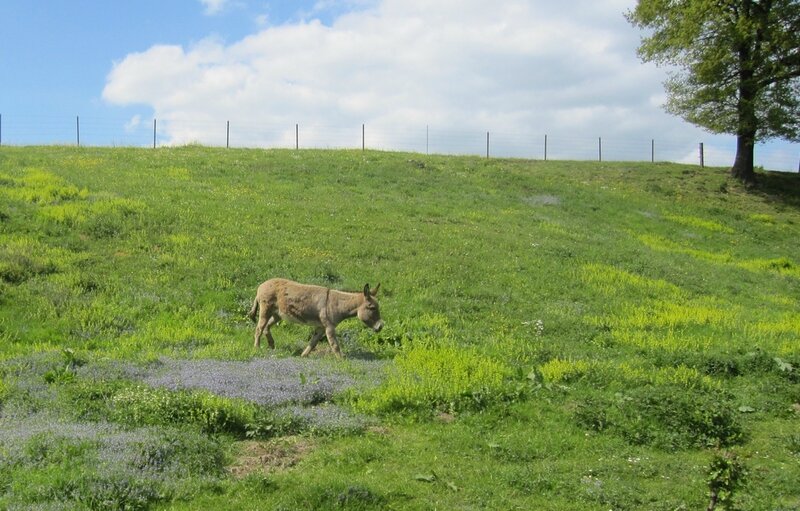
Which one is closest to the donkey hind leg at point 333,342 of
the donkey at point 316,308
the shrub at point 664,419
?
the donkey at point 316,308

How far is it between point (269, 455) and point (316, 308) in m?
5.34

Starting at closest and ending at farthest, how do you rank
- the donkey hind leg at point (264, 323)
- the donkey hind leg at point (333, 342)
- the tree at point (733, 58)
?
1. the donkey hind leg at point (333, 342)
2. the donkey hind leg at point (264, 323)
3. the tree at point (733, 58)

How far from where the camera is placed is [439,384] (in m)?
11.9

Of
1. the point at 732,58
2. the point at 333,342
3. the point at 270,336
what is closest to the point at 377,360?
the point at 333,342

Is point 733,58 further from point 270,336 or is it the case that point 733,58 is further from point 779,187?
point 270,336

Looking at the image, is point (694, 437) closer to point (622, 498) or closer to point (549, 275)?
point (622, 498)

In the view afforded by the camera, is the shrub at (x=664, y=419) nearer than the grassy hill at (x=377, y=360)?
No

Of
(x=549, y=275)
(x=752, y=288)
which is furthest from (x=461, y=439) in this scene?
(x=752, y=288)

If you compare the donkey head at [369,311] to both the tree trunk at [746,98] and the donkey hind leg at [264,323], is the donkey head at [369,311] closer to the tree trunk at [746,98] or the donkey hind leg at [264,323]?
the donkey hind leg at [264,323]

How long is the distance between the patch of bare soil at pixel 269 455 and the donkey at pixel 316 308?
4433mm

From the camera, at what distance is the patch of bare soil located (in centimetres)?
875

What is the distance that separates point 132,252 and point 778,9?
125 feet

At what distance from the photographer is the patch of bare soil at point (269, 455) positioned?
875 centimetres

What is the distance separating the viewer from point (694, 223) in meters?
36.9
